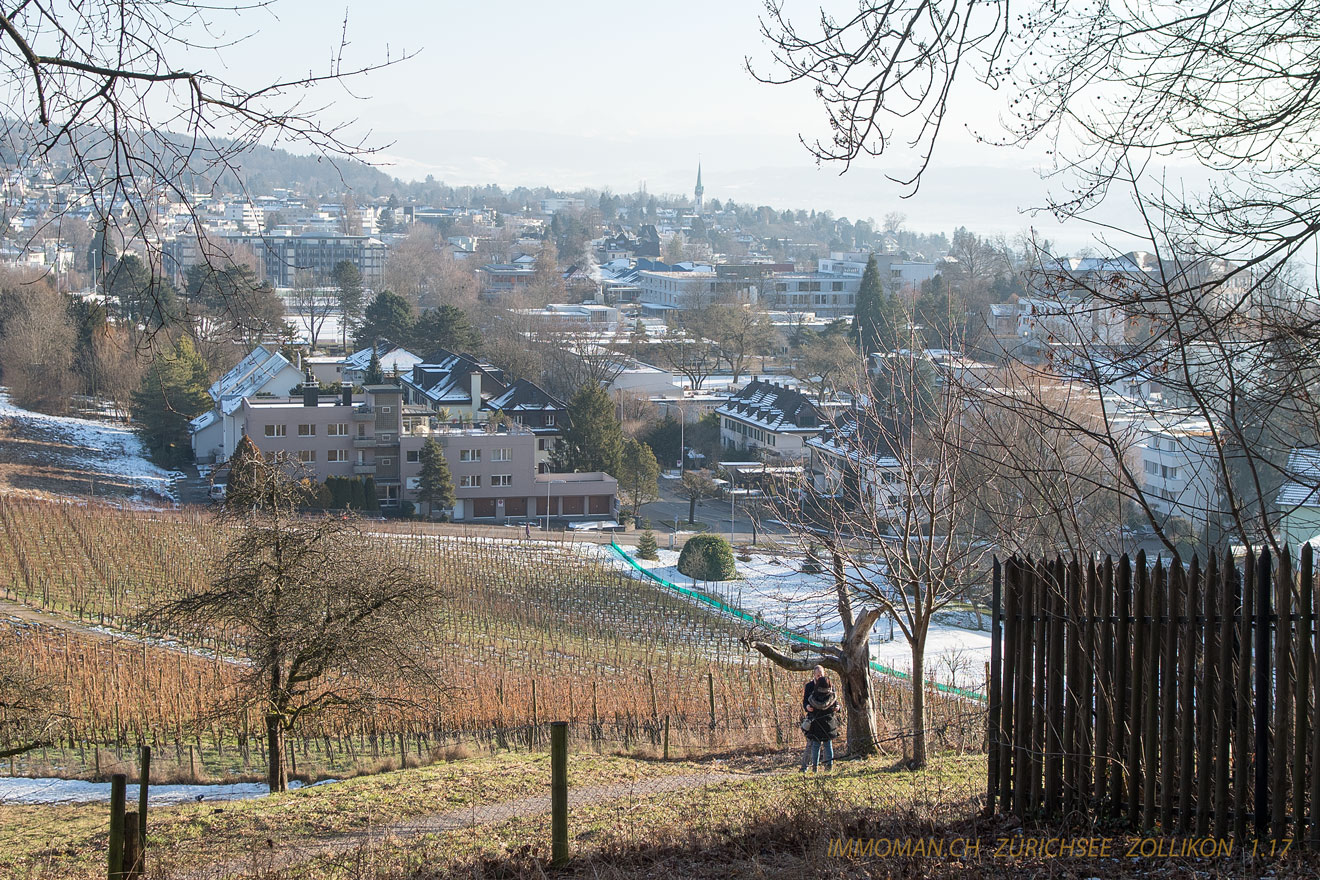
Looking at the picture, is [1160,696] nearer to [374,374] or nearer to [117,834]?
[117,834]

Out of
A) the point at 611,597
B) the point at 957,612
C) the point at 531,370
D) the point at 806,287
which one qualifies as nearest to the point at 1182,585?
the point at 611,597

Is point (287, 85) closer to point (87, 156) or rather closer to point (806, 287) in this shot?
point (87, 156)

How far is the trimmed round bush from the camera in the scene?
27.1 m

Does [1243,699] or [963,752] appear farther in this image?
[963,752]

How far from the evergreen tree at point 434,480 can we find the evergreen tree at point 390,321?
65.5 ft

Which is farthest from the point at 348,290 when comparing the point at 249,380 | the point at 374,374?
the point at 249,380

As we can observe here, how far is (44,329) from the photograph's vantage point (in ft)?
151

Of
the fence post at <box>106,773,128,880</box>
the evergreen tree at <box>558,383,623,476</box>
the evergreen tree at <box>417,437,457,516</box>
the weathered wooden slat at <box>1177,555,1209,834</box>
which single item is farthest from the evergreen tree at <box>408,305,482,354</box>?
the weathered wooden slat at <box>1177,555,1209,834</box>

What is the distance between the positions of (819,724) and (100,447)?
37.9 meters

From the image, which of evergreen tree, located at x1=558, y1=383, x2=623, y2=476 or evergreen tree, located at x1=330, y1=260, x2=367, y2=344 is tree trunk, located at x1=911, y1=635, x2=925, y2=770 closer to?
evergreen tree, located at x1=558, y1=383, x2=623, y2=476

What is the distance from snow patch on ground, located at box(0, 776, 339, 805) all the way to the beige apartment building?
23591mm

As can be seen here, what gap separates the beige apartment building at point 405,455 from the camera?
35031 millimetres

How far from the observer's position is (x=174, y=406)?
40.0 m

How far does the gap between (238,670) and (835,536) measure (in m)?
9.28
